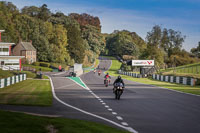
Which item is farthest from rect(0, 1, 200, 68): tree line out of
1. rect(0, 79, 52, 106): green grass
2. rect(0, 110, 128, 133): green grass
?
rect(0, 110, 128, 133): green grass

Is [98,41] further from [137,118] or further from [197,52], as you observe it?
[137,118]

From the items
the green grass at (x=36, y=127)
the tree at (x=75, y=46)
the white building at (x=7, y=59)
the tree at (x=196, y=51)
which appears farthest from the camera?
the tree at (x=196, y=51)

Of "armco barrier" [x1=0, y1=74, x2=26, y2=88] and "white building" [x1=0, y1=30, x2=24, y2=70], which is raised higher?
"white building" [x1=0, y1=30, x2=24, y2=70]

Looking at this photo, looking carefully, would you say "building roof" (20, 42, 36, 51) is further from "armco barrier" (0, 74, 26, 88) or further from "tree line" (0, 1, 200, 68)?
"armco barrier" (0, 74, 26, 88)

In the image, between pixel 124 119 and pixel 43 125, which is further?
pixel 124 119

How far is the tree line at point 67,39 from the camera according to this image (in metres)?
105

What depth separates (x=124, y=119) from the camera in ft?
41.1

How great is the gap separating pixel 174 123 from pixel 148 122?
96 centimetres

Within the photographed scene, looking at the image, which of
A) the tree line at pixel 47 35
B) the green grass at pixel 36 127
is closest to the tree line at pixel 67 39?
the tree line at pixel 47 35

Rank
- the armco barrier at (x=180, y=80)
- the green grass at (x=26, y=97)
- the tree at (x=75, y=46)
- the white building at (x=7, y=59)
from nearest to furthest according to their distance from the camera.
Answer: the green grass at (x=26, y=97) → the armco barrier at (x=180, y=80) → the white building at (x=7, y=59) → the tree at (x=75, y=46)

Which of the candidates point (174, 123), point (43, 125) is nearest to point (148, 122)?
point (174, 123)

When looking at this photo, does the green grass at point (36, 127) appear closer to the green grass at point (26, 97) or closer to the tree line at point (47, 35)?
the green grass at point (26, 97)

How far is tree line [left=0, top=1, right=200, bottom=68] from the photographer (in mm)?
105188

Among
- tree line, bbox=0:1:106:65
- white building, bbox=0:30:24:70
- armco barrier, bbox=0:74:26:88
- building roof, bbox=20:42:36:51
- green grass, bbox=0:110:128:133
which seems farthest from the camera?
tree line, bbox=0:1:106:65
